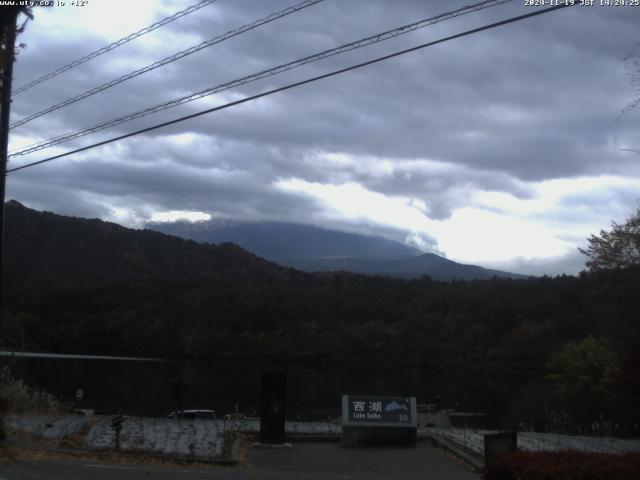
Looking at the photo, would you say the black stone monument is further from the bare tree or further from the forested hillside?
the forested hillside

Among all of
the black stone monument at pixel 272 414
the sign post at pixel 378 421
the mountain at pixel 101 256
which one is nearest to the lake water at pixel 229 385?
the sign post at pixel 378 421

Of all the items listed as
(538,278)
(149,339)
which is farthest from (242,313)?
(538,278)

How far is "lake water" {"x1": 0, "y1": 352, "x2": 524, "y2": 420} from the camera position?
53375 mm

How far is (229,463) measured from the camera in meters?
16.1

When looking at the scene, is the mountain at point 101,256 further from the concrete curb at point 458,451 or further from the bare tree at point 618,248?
the concrete curb at point 458,451

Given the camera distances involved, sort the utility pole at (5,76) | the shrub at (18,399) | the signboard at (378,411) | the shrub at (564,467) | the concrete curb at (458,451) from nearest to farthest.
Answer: the shrub at (564,467) < the utility pole at (5,76) < the concrete curb at (458,451) < the signboard at (378,411) < the shrub at (18,399)

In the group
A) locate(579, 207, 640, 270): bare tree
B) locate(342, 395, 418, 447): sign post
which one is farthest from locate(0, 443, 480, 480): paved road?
locate(579, 207, 640, 270): bare tree

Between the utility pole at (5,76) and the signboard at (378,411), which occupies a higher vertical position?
the utility pole at (5,76)

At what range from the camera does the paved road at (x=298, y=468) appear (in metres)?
13.2

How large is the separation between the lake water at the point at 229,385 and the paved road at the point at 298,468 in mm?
24096

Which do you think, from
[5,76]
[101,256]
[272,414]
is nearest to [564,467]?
[272,414]

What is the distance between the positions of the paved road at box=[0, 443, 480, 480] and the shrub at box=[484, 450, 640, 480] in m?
4.86

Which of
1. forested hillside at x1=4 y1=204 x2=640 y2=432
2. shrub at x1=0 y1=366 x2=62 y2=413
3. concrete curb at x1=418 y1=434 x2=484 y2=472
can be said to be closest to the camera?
concrete curb at x1=418 y1=434 x2=484 y2=472

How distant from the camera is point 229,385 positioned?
240ft
